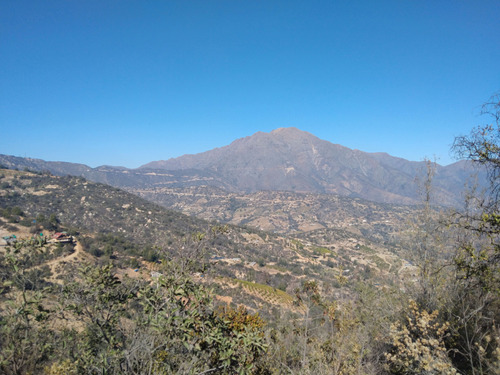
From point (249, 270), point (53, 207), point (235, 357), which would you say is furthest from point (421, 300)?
point (53, 207)

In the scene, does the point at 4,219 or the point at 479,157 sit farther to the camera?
the point at 4,219

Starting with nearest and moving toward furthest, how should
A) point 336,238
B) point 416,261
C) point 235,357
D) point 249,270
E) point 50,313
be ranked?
point 235,357
point 50,313
point 416,261
point 249,270
point 336,238

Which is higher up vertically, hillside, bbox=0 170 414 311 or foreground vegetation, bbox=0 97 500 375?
foreground vegetation, bbox=0 97 500 375

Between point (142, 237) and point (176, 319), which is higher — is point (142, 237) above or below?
below

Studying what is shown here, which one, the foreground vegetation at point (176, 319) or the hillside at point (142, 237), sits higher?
the foreground vegetation at point (176, 319)

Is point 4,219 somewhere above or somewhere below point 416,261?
below

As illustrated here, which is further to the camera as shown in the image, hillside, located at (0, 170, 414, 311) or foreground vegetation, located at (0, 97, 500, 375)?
hillside, located at (0, 170, 414, 311)

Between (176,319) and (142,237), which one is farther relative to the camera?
(142,237)

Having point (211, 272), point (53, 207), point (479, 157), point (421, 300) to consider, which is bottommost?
point (53, 207)

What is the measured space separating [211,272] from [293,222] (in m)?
150

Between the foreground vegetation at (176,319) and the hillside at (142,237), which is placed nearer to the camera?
the foreground vegetation at (176,319)

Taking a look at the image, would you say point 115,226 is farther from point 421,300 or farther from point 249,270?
point 421,300

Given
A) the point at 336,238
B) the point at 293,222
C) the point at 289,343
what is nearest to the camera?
the point at 289,343

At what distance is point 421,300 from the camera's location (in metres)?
9.33
